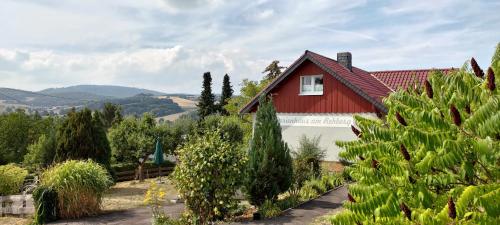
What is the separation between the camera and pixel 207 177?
42.9ft

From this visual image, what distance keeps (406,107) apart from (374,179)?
28.6 inches

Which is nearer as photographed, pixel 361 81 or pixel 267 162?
pixel 267 162

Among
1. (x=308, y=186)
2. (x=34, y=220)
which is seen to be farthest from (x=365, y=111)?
(x=34, y=220)

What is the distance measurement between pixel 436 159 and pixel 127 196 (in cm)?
2024

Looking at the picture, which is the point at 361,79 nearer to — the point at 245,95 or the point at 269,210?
the point at 269,210

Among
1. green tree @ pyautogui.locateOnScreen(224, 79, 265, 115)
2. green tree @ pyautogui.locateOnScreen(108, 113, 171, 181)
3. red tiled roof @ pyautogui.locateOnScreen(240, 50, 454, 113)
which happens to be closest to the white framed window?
red tiled roof @ pyautogui.locateOnScreen(240, 50, 454, 113)

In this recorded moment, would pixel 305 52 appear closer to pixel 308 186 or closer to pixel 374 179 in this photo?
pixel 308 186

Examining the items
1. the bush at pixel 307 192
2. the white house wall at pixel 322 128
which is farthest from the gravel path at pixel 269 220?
the white house wall at pixel 322 128

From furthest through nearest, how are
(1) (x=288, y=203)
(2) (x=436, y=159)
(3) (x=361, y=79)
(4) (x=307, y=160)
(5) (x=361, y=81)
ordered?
1. (3) (x=361, y=79)
2. (5) (x=361, y=81)
3. (4) (x=307, y=160)
4. (1) (x=288, y=203)
5. (2) (x=436, y=159)

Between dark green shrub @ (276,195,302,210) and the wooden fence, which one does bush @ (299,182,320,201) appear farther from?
the wooden fence

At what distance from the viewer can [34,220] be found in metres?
15.6

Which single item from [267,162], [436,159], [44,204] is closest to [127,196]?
[44,204]

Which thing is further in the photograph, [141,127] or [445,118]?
[141,127]

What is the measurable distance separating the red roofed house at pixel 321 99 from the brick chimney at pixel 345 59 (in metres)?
1.15
